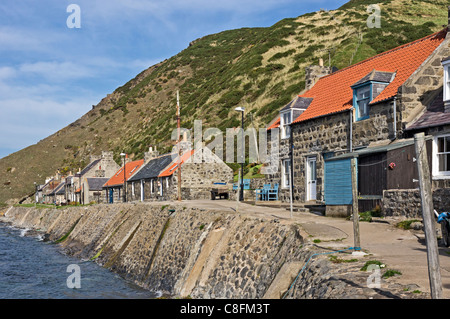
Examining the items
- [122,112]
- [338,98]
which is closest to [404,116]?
[338,98]

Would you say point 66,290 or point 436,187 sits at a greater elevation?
point 436,187

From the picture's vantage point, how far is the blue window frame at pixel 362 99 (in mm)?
20953

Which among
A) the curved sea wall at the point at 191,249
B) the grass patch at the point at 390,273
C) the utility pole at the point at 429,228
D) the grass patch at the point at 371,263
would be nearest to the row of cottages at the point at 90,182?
the curved sea wall at the point at 191,249

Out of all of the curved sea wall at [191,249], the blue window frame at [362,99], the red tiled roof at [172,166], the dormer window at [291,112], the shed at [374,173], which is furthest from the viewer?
the red tiled roof at [172,166]

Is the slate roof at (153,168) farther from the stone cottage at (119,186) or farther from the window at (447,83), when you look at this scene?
the window at (447,83)

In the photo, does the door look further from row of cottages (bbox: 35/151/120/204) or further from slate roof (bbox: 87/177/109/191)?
slate roof (bbox: 87/177/109/191)

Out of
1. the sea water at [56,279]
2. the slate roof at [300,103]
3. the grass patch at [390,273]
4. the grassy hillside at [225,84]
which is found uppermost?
the grassy hillside at [225,84]

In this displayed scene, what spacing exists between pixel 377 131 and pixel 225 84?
57769 mm

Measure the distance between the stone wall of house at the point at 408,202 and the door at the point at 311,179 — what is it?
7707mm

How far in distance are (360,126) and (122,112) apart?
333ft

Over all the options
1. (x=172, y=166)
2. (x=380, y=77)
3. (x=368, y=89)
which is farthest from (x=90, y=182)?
(x=380, y=77)

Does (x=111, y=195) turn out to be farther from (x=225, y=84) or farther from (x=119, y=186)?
(x=225, y=84)
